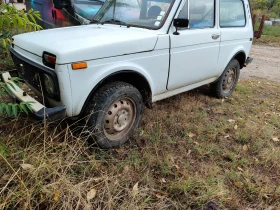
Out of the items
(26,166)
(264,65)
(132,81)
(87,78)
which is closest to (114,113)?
(132,81)

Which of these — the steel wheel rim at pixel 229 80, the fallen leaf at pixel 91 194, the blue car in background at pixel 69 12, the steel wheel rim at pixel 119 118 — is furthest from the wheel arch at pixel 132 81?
the blue car in background at pixel 69 12

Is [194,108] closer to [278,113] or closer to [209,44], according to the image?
[209,44]

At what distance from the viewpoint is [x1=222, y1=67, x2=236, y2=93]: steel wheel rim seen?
494 cm

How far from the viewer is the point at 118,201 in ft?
7.68

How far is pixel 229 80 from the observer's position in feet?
16.6

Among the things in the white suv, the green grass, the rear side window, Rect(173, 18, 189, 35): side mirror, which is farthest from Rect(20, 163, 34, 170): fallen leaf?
the green grass

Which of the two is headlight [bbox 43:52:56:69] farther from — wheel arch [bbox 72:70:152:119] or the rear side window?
the rear side window

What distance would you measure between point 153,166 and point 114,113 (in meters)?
0.74

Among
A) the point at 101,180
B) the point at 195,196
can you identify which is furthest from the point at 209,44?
the point at 101,180

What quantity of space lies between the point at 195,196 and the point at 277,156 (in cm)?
140

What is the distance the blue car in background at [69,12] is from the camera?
19.1ft

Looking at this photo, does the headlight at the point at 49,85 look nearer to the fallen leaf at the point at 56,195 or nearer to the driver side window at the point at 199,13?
the fallen leaf at the point at 56,195

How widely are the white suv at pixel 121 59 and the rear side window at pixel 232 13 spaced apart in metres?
0.03

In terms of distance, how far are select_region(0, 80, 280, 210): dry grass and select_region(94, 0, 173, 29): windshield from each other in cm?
136
